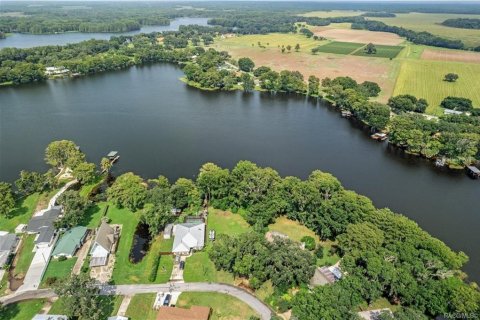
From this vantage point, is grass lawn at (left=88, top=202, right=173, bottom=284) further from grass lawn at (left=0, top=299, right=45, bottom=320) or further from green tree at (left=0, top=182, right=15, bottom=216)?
green tree at (left=0, top=182, right=15, bottom=216)

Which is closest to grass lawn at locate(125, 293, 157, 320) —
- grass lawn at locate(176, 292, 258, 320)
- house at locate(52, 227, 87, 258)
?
grass lawn at locate(176, 292, 258, 320)

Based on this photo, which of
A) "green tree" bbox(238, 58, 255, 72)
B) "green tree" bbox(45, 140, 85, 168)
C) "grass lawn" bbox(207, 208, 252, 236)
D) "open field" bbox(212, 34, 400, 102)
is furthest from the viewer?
"green tree" bbox(238, 58, 255, 72)

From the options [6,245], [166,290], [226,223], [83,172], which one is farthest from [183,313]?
[83,172]

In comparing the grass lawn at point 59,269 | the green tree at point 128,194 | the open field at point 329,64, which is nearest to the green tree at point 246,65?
the open field at point 329,64

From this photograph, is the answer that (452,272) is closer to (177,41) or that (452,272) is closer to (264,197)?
(264,197)

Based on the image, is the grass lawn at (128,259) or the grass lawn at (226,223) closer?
the grass lawn at (128,259)

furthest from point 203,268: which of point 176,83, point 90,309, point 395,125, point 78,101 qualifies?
point 176,83

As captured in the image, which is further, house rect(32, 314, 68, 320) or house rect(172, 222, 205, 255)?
house rect(172, 222, 205, 255)

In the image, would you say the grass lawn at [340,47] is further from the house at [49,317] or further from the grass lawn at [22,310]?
the house at [49,317]
